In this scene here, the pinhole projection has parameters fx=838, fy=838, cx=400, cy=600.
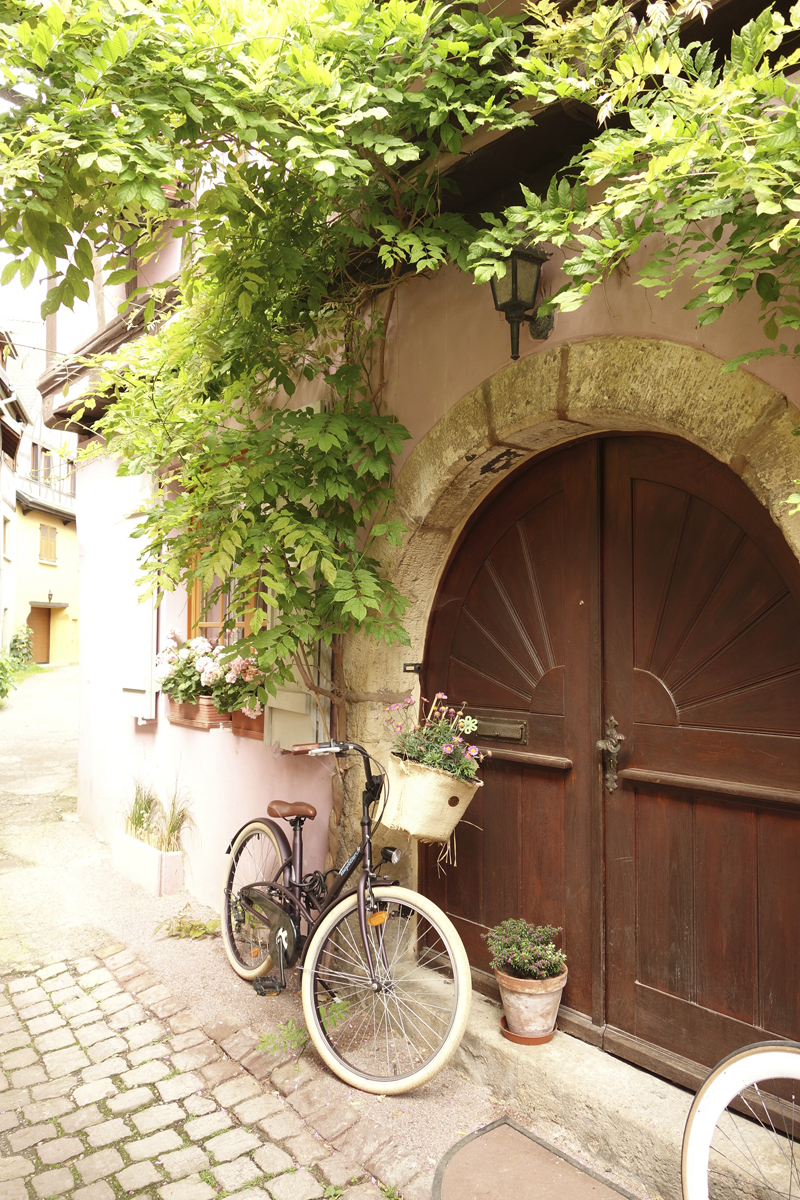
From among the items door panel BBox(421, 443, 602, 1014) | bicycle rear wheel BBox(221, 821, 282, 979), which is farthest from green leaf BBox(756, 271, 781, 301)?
bicycle rear wheel BBox(221, 821, 282, 979)

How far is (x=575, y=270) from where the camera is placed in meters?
2.18

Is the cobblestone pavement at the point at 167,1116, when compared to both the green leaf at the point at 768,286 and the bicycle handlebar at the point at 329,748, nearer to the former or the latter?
the bicycle handlebar at the point at 329,748

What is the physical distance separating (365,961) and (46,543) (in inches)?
1008

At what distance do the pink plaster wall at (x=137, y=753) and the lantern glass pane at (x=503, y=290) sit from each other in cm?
231

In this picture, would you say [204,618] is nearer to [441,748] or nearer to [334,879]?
[334,879]

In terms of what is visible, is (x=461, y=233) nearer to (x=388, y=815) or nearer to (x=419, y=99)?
(x=419, y=99)

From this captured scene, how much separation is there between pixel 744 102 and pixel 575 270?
0.52 m

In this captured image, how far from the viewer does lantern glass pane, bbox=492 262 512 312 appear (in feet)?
8.97

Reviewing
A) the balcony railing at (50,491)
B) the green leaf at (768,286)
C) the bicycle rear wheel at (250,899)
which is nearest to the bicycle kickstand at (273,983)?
the bicycle rear wheel at (250,899)

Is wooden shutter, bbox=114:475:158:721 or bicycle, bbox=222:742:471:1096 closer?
bicycle, bbox=222:742:471:1096

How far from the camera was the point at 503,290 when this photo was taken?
2768mm

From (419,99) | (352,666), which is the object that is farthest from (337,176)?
(352,666)

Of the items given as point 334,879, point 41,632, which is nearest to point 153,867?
point 334,879

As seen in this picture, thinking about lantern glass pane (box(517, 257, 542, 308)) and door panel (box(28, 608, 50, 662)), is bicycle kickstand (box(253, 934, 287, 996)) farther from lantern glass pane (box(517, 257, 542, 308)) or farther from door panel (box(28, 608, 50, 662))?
door panel (box(28, 608, 50, 662))
